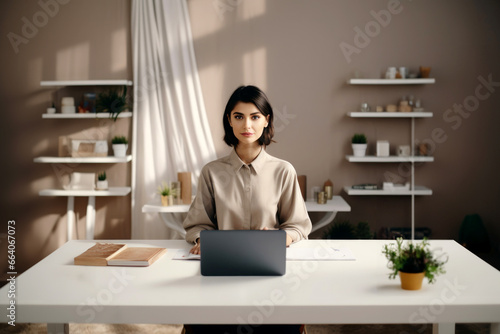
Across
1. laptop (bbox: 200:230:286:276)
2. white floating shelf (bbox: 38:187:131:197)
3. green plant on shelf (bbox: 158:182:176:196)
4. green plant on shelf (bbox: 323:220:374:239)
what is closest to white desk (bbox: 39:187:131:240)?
white floating shelf (bbox: 38:187:131:197)

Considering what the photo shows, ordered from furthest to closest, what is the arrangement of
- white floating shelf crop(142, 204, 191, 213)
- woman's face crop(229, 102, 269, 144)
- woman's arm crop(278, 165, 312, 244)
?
white floating shelf crop(142, 204, 191, 213)
woman's arm crop(278, 165, 312, 244)
woman's face crop(229, 102, 269, 144)

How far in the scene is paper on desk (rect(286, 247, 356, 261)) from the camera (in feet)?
6.21

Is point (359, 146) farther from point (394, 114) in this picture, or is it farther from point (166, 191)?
point (166, 191)

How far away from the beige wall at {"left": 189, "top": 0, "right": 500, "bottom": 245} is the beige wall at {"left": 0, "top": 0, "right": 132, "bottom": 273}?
73 cm

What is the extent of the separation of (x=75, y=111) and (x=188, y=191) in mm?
1177

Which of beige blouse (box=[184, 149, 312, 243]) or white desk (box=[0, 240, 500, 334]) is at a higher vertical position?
beige blouse (box=[184, 149, 312, 243])

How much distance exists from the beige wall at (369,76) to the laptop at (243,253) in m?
2.41

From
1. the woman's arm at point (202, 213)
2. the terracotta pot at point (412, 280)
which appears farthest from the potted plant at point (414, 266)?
the woman's arm at point (202, 213)

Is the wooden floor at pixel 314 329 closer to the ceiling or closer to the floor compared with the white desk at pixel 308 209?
closer to the floor

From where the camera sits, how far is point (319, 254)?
6.41 ft

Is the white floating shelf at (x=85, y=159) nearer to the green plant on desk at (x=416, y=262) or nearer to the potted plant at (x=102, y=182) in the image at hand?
the potted plant at (x=102, y=182)

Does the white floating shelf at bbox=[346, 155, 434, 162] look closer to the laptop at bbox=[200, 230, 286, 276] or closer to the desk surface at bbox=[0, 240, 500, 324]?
the desk surface at bbox=[0, 240, 500, 324]

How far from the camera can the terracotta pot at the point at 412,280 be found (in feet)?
5.01

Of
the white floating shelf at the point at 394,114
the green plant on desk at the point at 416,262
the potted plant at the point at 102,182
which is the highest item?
the white floating shelf at the point at 394,114
